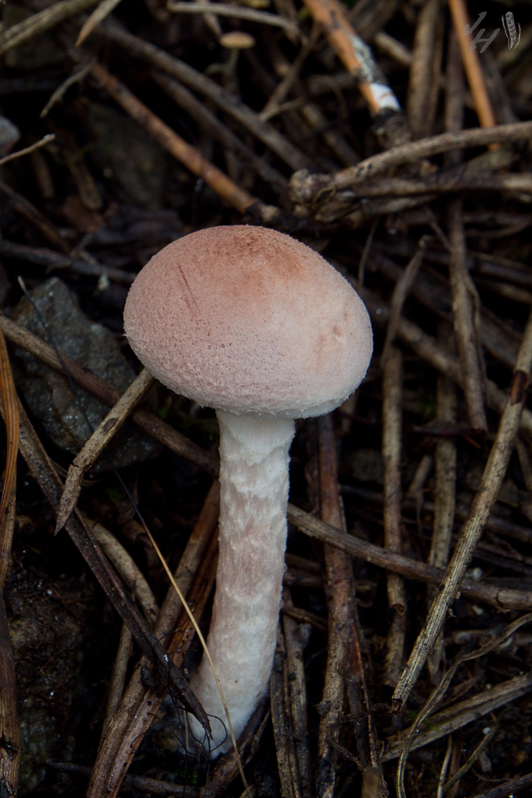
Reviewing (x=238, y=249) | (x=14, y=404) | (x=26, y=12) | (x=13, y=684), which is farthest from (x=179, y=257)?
(x=26, y=12)

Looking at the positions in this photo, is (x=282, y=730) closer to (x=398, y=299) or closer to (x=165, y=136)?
(x=398, y=299)

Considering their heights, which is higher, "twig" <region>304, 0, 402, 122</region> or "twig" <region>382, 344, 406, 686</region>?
"twig" <region>304, 0, 402, 122</region>

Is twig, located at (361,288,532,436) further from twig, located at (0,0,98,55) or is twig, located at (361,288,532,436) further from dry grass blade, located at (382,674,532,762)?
twig, located at (0,0,98,55)

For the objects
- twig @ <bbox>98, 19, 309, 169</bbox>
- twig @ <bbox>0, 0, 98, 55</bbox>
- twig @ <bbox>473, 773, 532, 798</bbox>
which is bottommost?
twig @ <bbox>473, 773, 532, 798</bbox>

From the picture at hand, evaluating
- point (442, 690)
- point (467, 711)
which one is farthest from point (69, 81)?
point (467, 711)

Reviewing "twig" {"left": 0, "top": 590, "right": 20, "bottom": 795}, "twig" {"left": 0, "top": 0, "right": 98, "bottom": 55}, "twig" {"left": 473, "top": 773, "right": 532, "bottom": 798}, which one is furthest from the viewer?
"twig" {"left": 0, "top": 0, "right": 98, "bottom": 55}

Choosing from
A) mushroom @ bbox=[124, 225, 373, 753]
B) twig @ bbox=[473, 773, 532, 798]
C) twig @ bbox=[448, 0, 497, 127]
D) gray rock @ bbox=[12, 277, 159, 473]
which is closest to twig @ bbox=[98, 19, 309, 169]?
twig @ bbox=[448, 0, 497, 127]

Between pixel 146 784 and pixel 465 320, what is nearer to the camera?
pixel 146 784

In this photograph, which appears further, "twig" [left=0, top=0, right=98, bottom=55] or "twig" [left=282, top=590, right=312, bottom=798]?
"twig" [left=0, top=0, right=98, bottom=55]

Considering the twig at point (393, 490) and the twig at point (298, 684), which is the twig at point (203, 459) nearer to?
the twig at point (393, 490)
